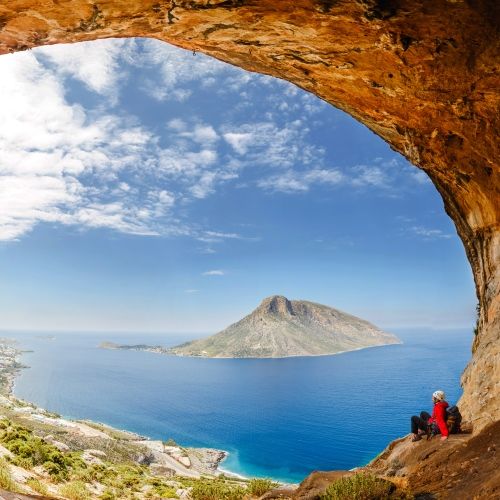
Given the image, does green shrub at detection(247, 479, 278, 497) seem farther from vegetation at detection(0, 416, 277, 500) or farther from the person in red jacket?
the person in red jacket

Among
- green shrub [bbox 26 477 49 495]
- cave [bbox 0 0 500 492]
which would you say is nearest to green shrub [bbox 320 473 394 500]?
cave [bbox 0 0 500 492]

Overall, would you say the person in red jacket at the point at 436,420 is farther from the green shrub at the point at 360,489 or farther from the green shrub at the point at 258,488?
the green shrub at the point at 258,488

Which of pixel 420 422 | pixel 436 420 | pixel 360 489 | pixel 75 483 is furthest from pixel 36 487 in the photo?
pixel 436 420

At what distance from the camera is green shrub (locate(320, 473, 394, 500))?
367 inches

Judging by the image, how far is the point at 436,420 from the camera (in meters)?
12.2

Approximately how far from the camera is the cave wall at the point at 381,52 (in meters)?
7.36

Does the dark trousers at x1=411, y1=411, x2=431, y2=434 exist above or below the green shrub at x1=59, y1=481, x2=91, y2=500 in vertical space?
above

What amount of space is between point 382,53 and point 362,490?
35.3 ft

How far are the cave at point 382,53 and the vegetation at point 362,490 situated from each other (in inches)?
138

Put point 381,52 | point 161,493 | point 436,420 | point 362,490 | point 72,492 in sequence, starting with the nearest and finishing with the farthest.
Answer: point 381,52 → point 362,490 → point 436,420 → point 72,492 → point 161,493

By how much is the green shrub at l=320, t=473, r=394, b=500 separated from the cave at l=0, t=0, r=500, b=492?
3611 millimetres

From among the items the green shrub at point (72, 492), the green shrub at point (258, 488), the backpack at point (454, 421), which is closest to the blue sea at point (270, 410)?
the green shrub at point (258, 488)

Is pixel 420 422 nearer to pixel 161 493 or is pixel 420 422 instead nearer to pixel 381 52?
pixel 381 52

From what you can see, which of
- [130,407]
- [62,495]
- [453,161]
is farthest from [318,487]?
[130,407]
